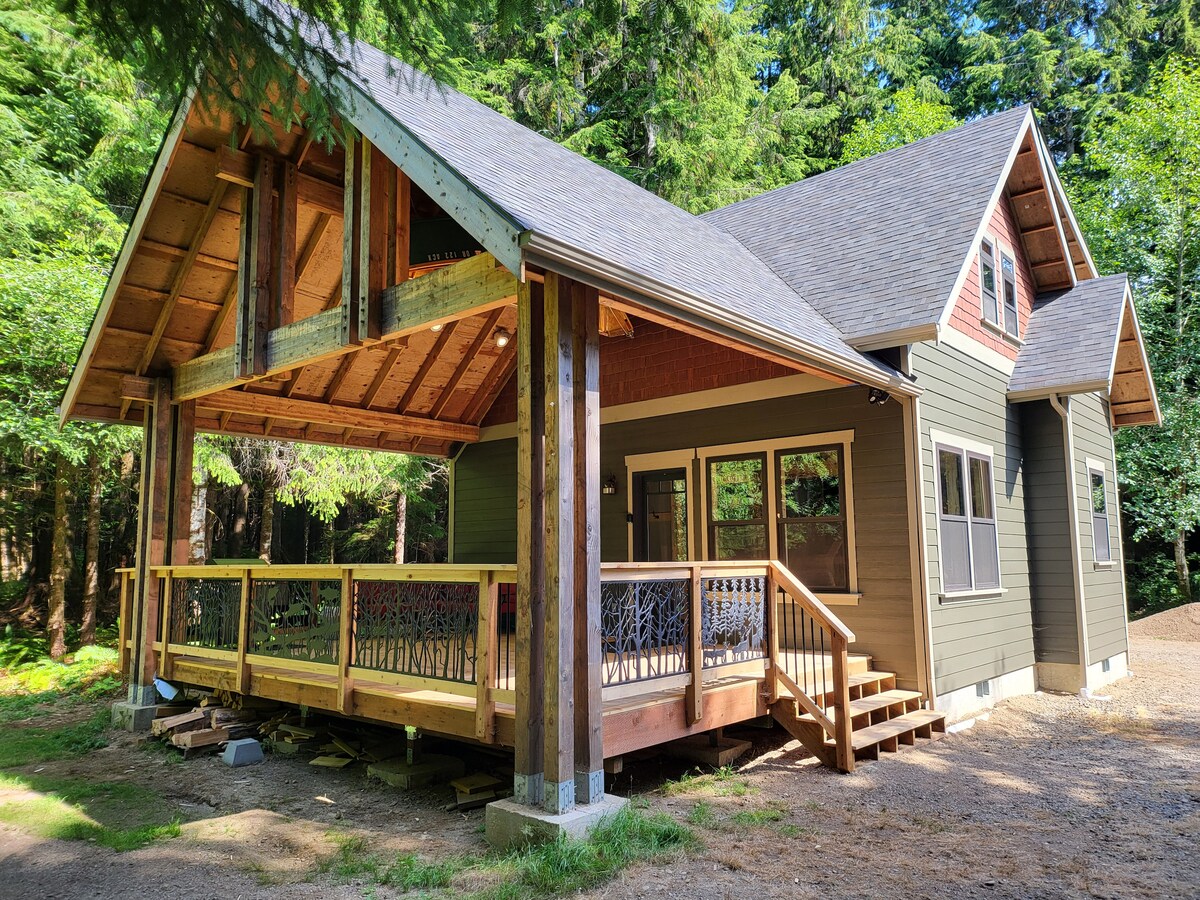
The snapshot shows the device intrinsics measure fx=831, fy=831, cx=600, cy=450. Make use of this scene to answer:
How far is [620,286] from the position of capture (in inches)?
197

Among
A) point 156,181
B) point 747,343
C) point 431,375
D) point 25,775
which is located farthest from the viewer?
point 431,375

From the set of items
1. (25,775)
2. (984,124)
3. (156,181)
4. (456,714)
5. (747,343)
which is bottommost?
(25,775)

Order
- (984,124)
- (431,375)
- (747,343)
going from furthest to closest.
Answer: (984,124)
(431,375)
(747,343)

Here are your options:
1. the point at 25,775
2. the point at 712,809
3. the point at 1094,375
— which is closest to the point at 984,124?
the point at 1094,375

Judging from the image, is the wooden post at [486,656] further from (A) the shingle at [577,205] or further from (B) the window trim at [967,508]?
(B) the window trim at [967,508]

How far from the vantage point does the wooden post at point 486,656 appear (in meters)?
5.09

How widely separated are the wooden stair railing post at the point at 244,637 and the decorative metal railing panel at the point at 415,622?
67.2 inches

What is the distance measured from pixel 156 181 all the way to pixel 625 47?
1589 centimetres

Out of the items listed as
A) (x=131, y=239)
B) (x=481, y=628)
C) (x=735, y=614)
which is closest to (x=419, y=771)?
(x=481, y=628)

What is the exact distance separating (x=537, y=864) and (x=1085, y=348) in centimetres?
930

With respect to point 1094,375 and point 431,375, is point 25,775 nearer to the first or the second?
point 431,375

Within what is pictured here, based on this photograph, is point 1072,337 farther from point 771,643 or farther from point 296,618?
point 296,618

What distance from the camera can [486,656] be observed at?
202 inches

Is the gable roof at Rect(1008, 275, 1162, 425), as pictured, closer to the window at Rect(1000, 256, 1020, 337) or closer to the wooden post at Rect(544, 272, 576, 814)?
the window at Rect(1000, 256, 1020, 337)
